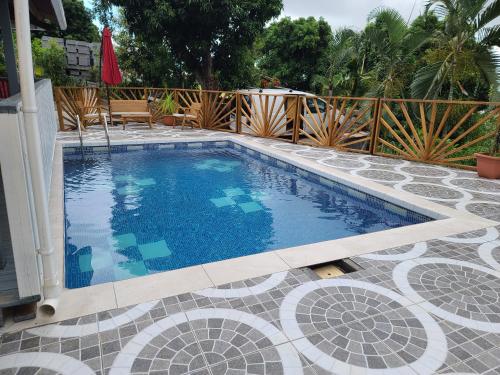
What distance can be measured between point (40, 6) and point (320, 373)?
5.28 m

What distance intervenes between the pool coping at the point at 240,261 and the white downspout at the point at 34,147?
0.17m

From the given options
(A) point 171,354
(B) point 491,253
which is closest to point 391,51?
(B) point 491,253

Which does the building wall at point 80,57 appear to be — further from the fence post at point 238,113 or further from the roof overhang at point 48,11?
the roof overhang at point 48,11

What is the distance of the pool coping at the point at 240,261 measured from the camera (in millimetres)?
2248

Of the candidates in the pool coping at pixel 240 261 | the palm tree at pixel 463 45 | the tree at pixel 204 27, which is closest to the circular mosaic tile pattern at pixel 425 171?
the pool coping at pixel 240 261

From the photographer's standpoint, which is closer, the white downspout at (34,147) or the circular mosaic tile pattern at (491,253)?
the white downspout at (34,147)

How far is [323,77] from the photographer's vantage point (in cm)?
1692

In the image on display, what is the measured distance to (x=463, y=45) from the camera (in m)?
7.44

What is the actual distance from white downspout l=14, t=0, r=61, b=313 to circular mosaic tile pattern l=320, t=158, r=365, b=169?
16.8ft

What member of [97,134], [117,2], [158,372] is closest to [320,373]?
[158,372]

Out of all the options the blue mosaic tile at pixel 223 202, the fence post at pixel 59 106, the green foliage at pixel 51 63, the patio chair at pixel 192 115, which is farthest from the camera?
the green foliage at pixel 51 63

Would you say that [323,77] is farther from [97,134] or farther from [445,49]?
[97,134]

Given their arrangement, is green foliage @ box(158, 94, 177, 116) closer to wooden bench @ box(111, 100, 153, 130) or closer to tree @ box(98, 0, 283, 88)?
wooden bench @ box(111, 100, 153, 130)

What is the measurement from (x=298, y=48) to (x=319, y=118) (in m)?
11.4
